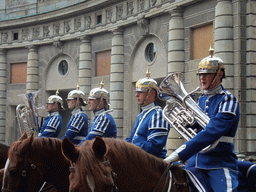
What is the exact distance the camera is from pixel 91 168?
130 inches

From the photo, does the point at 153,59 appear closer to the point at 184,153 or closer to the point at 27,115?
the point at 27,115

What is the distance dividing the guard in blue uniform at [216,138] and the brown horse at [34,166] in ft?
5.12

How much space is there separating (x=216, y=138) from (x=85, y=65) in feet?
64.0

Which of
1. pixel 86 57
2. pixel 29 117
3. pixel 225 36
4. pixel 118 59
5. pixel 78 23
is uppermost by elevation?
pixel 78 23

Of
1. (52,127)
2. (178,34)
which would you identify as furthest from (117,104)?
(52,127)

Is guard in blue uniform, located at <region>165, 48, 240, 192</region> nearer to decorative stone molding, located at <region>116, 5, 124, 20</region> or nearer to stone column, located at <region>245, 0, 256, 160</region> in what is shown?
stone column, located at <region>245, 0, 256, 160</region>

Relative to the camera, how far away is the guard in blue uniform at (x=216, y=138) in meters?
4.23

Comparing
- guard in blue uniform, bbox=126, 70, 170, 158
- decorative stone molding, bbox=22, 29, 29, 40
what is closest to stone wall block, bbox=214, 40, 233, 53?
guard in blue uniform, bbox=126, 70, 170, 158

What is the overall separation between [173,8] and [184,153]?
45.2 ft

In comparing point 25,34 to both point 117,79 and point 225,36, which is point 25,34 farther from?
point 225,36

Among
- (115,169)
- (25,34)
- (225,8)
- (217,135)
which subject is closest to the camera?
(115,169)

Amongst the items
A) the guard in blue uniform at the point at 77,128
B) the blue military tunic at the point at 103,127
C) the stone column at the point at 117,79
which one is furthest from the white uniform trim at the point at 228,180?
the stone column at the point at 117,79

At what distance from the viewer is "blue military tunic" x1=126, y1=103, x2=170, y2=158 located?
5.16 metres

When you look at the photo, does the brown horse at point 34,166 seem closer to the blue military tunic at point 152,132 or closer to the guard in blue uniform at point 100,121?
the blue military tunic at point 152,132
